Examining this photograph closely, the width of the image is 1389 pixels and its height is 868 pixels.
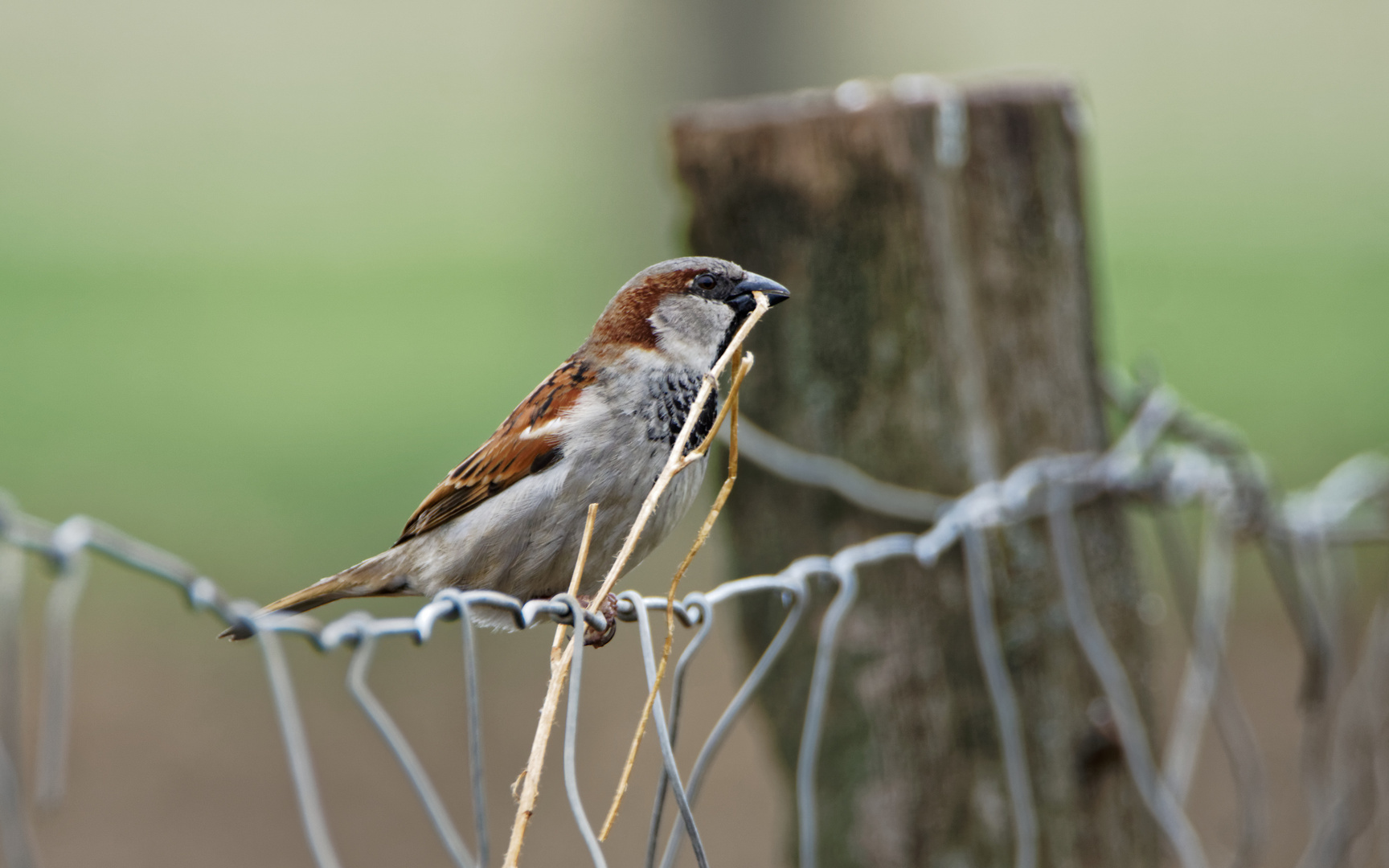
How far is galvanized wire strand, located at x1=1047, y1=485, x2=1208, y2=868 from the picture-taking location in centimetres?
245

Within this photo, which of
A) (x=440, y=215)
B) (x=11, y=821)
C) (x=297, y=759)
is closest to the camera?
(x=11, y=821)

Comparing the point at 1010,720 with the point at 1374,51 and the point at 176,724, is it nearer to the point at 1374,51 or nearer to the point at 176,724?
the point at 176,724

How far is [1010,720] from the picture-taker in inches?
90.2

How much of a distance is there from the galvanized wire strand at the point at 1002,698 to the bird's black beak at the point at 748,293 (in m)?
0.55

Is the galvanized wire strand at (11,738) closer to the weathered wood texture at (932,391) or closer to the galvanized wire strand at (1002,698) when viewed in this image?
the galvanized wire strand at (1002,698)

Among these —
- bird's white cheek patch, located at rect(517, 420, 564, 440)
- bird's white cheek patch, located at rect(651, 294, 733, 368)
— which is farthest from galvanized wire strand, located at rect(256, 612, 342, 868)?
bird's white cheek patch, located at rect(651, 294, 733, 368)

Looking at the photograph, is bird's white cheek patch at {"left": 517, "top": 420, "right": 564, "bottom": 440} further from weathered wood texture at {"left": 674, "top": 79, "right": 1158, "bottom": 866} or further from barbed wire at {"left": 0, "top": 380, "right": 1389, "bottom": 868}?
weathered wood texture at {"left": 674, "top": 79, "right": 1158, "bottom": 866}

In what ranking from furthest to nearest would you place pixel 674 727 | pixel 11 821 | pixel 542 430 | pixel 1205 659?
pixel 1205 659
pixel 542 430
pixel 674 727
pixel 11 821

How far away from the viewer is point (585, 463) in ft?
6.49

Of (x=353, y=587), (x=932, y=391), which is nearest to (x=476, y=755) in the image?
(x=353, y=587)

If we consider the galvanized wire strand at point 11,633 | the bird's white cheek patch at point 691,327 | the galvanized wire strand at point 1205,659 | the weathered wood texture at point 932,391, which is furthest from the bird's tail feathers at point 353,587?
the galvanized wire strand at point 1205,659

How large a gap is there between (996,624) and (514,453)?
0.98m

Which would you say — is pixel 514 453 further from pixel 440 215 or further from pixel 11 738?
pixel 440 215

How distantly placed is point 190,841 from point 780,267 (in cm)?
365
